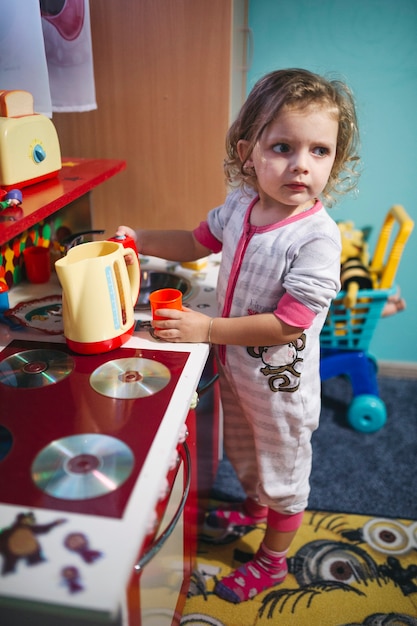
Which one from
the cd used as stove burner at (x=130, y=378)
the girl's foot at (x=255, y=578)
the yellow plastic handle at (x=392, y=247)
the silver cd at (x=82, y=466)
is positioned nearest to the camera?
the silver cd at (x=82, y=466)

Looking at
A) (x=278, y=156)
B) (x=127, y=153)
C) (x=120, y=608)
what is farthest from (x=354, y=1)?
(x=120, y=608)

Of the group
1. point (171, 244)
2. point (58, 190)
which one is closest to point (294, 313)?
point (171, 244)

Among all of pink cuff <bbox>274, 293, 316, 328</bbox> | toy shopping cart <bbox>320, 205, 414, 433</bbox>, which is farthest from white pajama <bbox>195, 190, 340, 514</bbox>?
toy shopping cart <bbox>320, 205, 414, 433</bbox>

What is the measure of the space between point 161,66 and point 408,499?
141 centimetres

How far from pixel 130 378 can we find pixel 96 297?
0.14 m

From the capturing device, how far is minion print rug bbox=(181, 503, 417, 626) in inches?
48.6

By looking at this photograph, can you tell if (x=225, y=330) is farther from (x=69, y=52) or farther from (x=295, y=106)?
(x=69, y=52)

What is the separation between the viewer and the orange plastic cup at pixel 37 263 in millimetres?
1227

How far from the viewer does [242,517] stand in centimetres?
149

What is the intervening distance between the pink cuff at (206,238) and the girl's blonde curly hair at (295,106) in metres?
0.15

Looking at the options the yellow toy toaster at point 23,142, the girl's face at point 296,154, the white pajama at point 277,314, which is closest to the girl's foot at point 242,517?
the white pajama at point 277,314

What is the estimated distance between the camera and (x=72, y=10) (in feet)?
3.75

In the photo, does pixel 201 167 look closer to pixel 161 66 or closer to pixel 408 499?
pixel 161 66

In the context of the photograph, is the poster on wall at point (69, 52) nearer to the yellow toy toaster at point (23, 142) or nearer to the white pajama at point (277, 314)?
the yellow toy toaster at point (23, 142)
